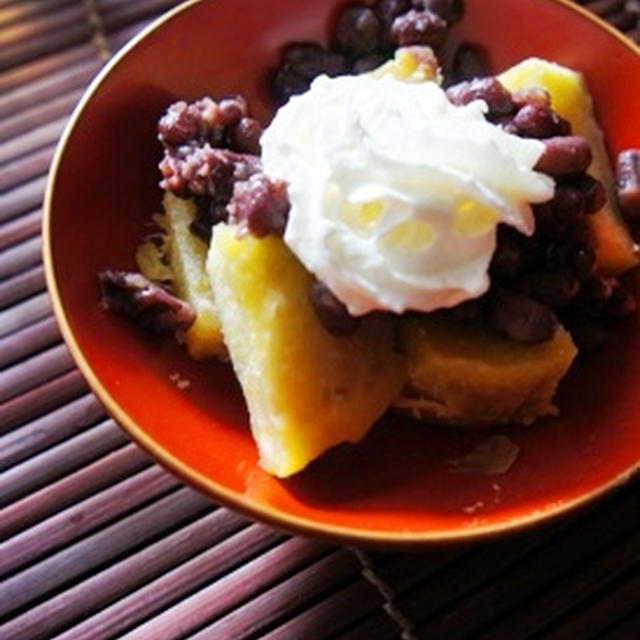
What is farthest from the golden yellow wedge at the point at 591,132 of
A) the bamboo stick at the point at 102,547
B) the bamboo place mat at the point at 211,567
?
the bamboo stick at the point at 102,547

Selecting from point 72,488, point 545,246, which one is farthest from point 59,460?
point 545,246

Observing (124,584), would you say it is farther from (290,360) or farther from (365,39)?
(365,39)

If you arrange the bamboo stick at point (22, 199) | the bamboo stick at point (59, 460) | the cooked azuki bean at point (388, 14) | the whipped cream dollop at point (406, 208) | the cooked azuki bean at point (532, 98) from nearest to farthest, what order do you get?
the whipped cream dollop at point (406, 208) < the cooked azuki bean at point (532, 98) < the bamboo stick at point (59, 460) < the cooked azuki bean at point (388, 14) < the bamboo stick at point (22, 199)

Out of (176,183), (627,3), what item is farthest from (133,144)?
(627,3)

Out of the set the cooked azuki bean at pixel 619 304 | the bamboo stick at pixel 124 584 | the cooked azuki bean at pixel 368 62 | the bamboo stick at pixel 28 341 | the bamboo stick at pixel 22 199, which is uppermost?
the cooked azuki bean at pixel 368 62

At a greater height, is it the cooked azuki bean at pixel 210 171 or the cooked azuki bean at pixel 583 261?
the cooked azuki bean at pixel 210 171

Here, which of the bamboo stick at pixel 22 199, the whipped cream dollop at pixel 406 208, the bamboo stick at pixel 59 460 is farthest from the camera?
the bamboo stick at pixel 22 199

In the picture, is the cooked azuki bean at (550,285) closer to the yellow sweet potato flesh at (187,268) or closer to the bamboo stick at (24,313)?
the yellow sweet potato flesh at (187,268)
